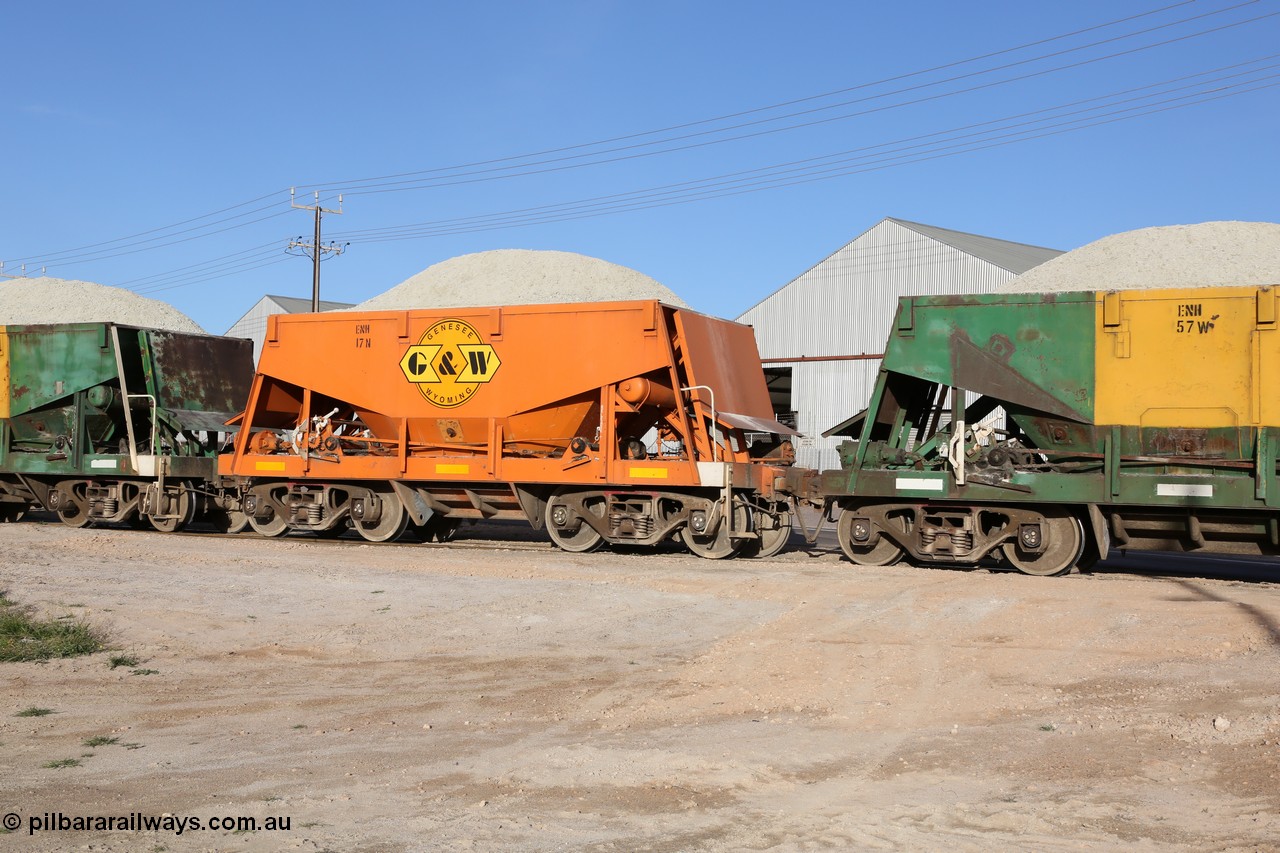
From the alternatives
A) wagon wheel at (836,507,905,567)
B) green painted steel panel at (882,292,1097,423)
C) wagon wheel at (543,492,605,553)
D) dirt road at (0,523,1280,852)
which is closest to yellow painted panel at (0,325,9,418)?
dirt road at (0,523,1280,852)

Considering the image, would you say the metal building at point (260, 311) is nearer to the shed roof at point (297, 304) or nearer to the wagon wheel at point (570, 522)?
the shed roof at point (297, 304)

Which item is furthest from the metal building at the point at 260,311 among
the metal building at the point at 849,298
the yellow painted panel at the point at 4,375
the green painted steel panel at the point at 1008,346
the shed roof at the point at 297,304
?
the green painted steel panel at the point at 1008,346

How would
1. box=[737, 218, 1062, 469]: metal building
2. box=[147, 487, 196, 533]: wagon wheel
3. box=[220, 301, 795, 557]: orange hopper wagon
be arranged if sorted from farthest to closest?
box=[737, 218, 1062, 469]: metal building
box=[147, 487, 196, 533]: wagon wheel
box=[220, 301, 795, 557]: orange hopper wagon

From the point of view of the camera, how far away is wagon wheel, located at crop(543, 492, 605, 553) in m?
16.1

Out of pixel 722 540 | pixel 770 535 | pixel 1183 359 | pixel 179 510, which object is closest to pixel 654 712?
pixel 722 540

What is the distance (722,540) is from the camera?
15391 mm

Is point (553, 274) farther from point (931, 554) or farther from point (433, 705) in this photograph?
point (433, 705)

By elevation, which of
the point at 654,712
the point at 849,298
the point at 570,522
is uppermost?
the point at 849,298

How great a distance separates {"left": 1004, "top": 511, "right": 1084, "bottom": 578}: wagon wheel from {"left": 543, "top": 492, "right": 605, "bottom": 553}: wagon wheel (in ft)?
18.5

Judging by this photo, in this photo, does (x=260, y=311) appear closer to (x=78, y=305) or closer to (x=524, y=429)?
(x=78, y=305)

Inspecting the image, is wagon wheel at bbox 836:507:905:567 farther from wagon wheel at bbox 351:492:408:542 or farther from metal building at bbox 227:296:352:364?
metal building at bbox 227:296:352:364

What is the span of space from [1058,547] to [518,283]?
57033 mm

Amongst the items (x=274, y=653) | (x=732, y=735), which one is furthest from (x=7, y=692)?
(x=732, y=735)

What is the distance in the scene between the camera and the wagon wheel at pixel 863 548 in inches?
573
